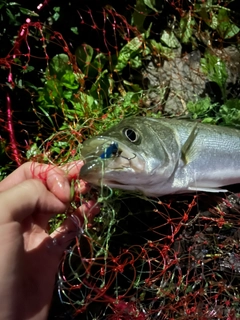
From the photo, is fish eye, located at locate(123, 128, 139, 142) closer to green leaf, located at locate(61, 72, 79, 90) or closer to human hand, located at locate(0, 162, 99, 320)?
human hand, located at locate(0, 162, 99, 320)

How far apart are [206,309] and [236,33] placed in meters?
2.24

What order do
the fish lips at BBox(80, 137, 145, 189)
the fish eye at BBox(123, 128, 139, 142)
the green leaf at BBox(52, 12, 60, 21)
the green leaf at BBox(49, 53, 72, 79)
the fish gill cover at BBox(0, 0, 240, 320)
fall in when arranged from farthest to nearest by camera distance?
the green leaf at BBox(52, 12, 60, 21) → the green leaf at BBox(49, 53, 72, 79) → the fish gill cover at BBox(0, 0, 240, 320) → the fish eye at BBox(123, 128, 139, 142) → the fish lips at BBox(80, 137, 145, 189)

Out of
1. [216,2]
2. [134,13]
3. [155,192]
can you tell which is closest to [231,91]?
[216,2]

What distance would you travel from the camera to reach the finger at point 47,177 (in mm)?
2318

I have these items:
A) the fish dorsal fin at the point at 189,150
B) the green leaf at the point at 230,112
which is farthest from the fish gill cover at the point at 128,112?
the fish dorsal fin at the point at 189,150

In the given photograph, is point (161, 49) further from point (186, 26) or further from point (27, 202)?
point (27, 202)

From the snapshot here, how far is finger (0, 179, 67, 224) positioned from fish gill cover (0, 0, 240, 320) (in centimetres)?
Result: 23

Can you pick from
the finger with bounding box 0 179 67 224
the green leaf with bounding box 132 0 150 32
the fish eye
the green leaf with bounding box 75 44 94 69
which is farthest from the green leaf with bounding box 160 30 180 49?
the finger with bounding box 0 179 67 224

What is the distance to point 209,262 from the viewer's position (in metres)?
3.01

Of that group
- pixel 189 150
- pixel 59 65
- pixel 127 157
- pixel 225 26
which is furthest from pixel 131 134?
pixel 225 26

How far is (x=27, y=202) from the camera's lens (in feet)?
6.98

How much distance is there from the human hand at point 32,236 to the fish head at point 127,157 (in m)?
0.16

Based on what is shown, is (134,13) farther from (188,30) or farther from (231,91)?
(231,91)

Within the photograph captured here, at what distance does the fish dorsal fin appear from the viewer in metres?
2.76
